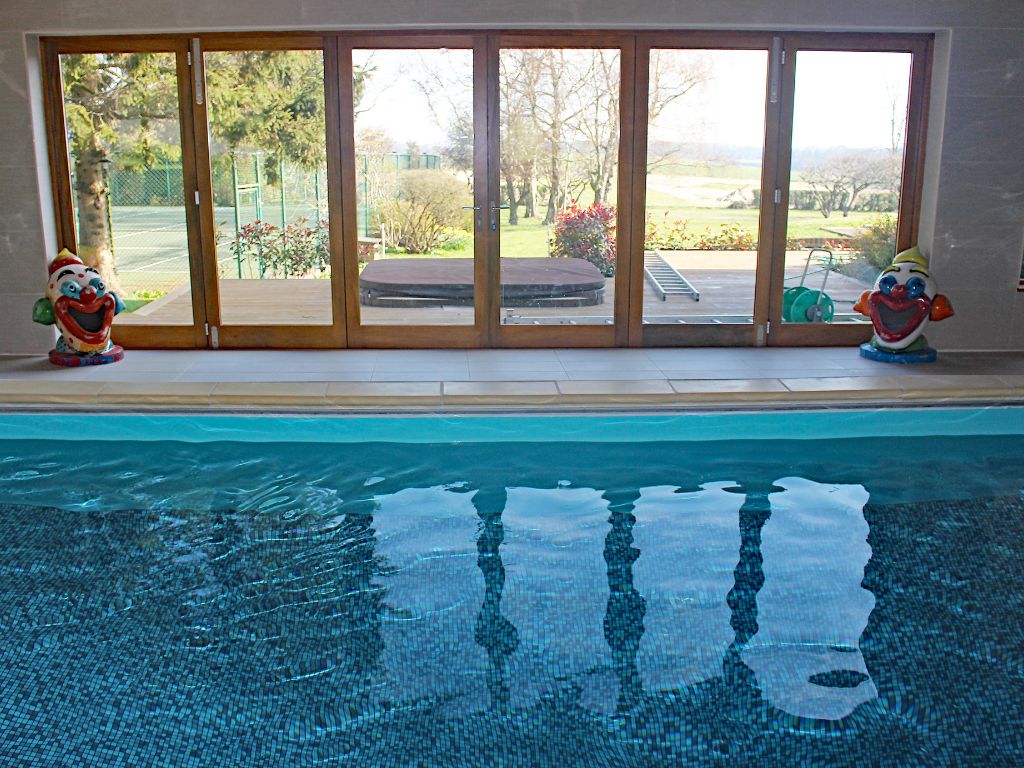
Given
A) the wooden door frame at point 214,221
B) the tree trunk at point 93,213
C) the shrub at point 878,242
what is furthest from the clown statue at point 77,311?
the shrub at point 878,242

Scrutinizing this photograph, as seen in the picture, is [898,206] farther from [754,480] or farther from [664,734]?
[664,734]

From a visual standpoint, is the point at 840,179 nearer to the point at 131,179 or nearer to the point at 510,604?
the point at 510,604

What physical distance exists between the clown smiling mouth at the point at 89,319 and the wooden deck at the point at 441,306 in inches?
22.2

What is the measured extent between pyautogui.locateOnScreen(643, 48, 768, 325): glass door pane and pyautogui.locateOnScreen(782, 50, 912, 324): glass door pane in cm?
30

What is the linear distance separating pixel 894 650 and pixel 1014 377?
329 cm

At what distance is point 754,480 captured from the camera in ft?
16.8

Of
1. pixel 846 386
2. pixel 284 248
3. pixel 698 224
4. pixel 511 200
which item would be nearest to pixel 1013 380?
pixel 846 386

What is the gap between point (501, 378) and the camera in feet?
20.1

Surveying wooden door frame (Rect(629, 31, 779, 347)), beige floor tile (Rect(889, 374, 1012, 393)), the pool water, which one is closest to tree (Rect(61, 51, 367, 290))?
wooden door frame (Rect(629, 31, 779, 347))

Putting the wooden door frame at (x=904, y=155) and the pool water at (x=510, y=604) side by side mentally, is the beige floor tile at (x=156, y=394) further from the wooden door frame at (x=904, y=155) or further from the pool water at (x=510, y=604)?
the wooden door frame at (x=904, y=155)

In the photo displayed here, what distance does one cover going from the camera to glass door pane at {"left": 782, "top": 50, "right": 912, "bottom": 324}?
22.6ft

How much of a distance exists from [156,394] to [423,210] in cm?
223

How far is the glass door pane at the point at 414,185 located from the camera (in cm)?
678


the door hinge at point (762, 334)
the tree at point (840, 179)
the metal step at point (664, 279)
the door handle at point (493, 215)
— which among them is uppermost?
the tree at point (840, 179)
